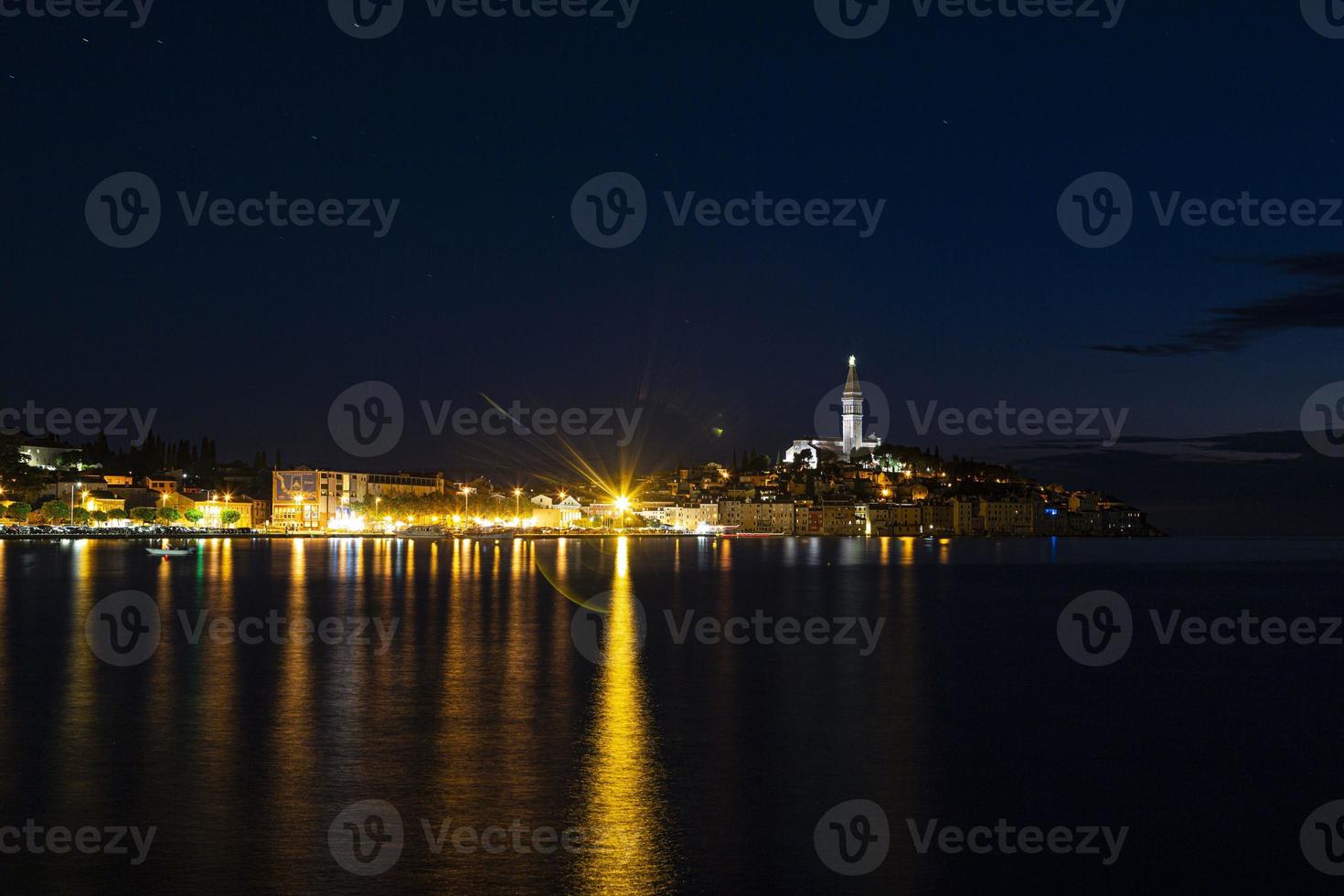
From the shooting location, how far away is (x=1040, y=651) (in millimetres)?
30219

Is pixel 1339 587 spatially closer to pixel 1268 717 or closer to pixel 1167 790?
pixel 1268 717

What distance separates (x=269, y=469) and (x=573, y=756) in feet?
495

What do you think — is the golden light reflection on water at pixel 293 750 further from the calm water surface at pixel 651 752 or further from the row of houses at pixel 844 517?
the row of houses at pixel 844 517

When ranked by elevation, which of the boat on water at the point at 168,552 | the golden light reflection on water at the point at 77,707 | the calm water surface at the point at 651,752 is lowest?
the calm water surface at the point at 651,752

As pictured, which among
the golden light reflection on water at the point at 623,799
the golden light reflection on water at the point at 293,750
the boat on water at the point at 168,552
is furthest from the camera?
the boat on water at the point at 168,552

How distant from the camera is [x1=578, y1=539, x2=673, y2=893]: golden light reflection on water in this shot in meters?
11.3

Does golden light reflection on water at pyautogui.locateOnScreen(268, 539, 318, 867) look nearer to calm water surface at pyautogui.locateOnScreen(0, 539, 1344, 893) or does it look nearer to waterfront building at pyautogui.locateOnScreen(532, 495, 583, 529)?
calm water surface at pyautogui.locateOnScreen(0, 539, 1344, 893)

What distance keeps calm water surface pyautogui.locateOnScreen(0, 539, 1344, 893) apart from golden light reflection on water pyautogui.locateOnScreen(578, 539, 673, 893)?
45 millimetres

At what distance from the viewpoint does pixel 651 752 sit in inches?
664

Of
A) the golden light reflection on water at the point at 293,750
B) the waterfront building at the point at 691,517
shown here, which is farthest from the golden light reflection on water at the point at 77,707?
the waterfront building at the point at 691,517

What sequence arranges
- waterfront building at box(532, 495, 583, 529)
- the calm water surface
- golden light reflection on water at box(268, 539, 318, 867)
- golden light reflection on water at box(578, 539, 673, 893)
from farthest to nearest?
waterfront building at box(532, 495, 583, 529) → golden light reflection on water at box(268, 539, 318, 867) → the calm water surface → golden light reflection on water at box(578, 539, 673, 893)

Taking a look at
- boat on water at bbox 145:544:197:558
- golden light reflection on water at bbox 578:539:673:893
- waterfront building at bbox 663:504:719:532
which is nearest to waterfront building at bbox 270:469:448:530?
waterfront building at bbox 663:504:719:532

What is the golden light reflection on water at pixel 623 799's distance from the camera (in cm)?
1134

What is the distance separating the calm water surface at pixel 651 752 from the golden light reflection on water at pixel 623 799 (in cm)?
5
